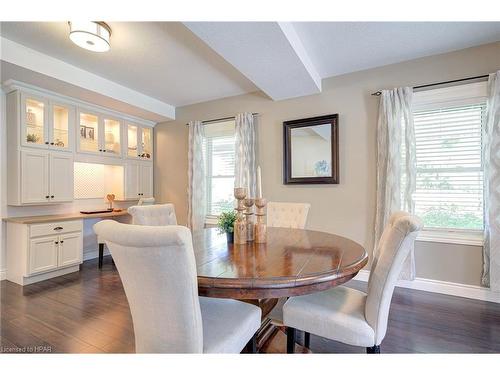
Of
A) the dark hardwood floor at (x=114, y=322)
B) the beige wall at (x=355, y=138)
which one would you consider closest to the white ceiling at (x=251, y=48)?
the beige wall at (x=355, y=138)

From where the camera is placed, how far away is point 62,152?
3402mm

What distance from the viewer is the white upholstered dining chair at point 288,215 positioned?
258cm

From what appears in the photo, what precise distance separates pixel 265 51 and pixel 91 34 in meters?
1.52

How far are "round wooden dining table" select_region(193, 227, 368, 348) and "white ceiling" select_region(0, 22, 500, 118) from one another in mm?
1679

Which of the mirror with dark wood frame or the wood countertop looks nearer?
the wood countertop

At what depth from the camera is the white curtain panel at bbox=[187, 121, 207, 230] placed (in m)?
4.16

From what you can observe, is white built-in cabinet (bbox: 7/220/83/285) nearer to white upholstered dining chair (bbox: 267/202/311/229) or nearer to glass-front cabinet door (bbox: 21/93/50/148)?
glass-front cabinet door (bbox: 21/93/50/148)

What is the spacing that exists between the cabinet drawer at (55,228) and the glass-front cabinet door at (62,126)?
102cm

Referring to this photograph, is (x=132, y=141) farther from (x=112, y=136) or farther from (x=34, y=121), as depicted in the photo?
(x=34, y=121)

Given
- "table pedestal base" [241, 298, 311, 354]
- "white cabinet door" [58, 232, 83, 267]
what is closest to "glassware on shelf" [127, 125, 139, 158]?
"white cabinet door" [58, 232, 83, 267]

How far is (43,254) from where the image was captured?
3045 mm
